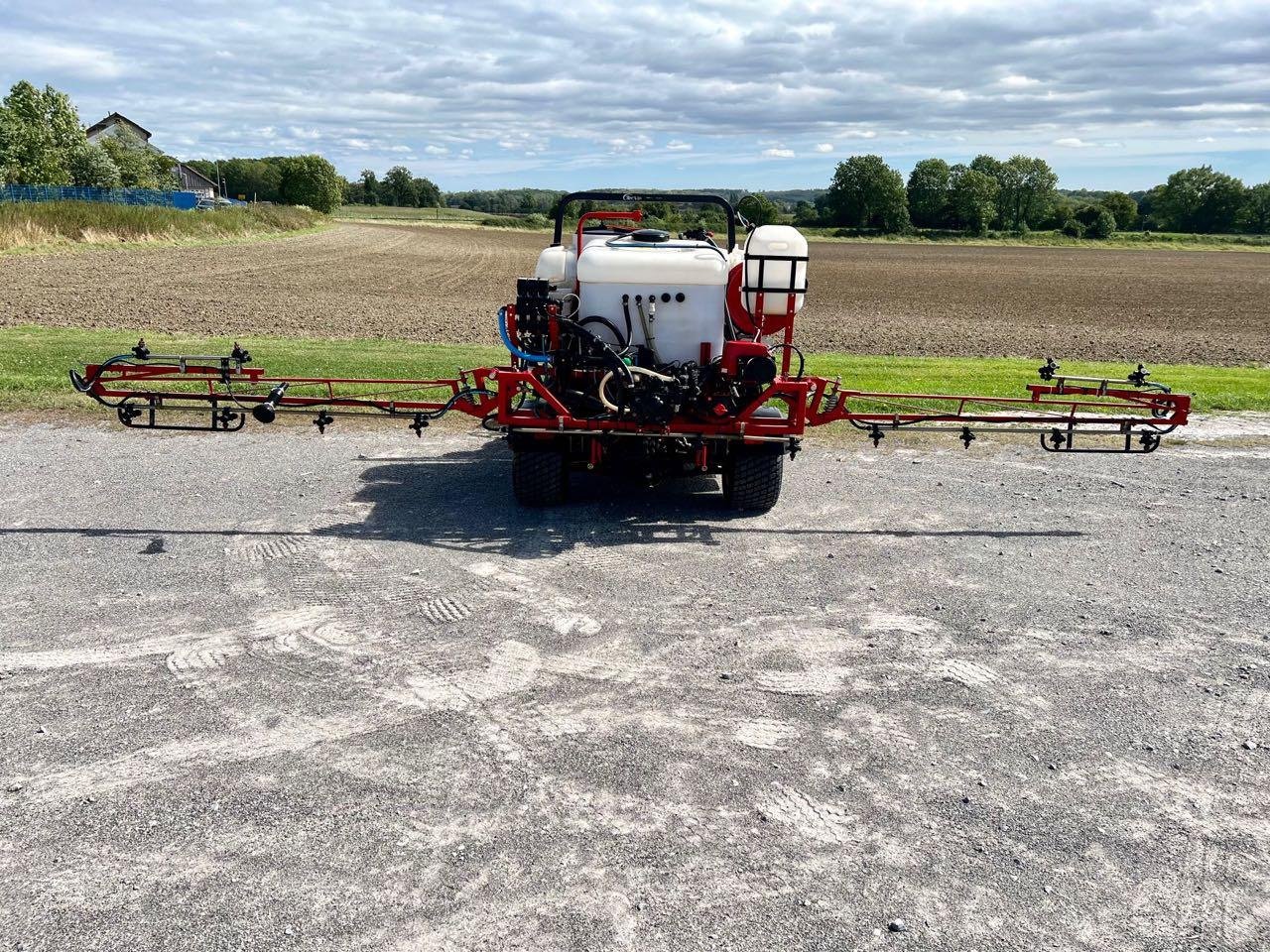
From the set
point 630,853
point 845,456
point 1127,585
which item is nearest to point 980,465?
point 845,456

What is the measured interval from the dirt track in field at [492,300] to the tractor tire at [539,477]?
1167cm

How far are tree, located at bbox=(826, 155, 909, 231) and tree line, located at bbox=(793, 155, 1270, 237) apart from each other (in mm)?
106

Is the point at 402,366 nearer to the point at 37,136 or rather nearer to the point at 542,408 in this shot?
the point at 542,408

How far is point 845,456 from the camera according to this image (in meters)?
10.1

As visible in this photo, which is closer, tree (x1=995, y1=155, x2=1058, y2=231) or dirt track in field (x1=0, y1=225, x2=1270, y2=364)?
dirt track in field (x1=0, y1=225, x2=1270, y2=364)

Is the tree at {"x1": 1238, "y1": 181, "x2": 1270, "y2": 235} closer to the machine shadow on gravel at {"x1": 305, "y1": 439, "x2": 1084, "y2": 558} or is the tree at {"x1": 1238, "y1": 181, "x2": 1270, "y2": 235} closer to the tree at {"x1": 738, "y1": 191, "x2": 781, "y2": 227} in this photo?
the tree at {"x1": 738, "y1": 191, "x2": 781, "y2": 227}

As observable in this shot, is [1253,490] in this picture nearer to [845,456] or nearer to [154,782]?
[845,456]

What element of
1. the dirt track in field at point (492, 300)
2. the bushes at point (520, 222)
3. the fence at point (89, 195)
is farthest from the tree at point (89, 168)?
the bushes at point (520, 222)

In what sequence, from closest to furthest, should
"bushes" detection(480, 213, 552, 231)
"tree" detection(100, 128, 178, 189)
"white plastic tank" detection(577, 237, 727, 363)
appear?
"white plastic tank" detection(577, 237, 727, 363) → "tree" detection(100, 128, 178, 189) → "bushes" detection(480, 213, 552, 231)

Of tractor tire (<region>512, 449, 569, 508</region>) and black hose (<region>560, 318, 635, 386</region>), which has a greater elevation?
black hose (<region>560, 318, 635, 386</region>)

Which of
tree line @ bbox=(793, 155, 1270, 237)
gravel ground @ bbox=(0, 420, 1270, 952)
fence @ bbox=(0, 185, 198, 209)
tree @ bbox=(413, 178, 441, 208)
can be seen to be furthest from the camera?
tree @ bbox=(413, 178, 441, 208)

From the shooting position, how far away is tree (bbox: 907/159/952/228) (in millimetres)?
106438

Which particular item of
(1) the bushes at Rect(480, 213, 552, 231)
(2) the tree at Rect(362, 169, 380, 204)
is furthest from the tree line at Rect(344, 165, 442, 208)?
(1) the bushes at Rect(480, 213, 552, 231)

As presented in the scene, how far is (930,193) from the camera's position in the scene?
10738 centimetres
